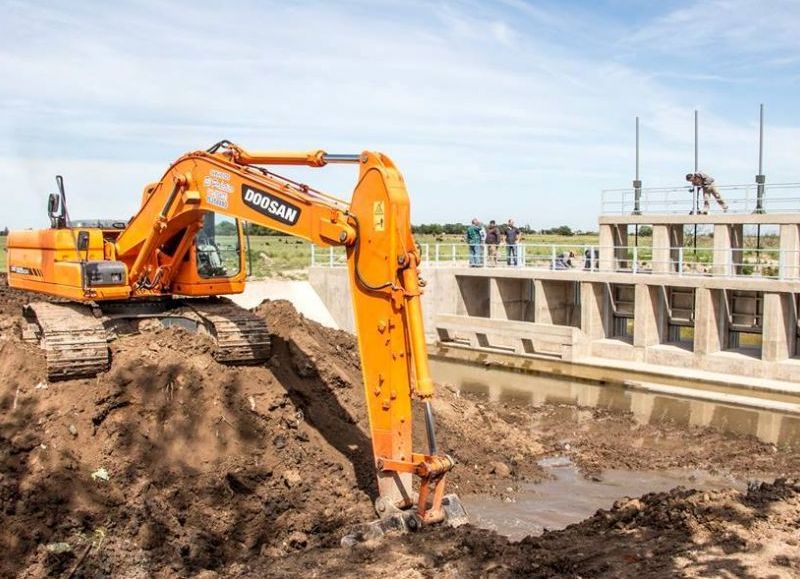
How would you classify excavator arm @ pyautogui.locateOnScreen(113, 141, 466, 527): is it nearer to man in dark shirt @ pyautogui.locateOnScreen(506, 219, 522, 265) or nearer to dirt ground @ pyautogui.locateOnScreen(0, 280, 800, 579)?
dirt ground @ pyautogui.locateOnScreen(0, 280, 800, 579)

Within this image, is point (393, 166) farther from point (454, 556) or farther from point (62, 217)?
point (62, 217)

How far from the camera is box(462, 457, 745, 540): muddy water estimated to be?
9.71 metres

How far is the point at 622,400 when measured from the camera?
17531mm

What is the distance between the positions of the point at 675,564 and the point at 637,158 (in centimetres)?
1975

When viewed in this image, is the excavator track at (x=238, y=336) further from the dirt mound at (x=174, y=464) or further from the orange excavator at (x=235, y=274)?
the dirt mound at (x=174, y=464)

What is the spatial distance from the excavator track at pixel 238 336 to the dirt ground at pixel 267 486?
0.24 m

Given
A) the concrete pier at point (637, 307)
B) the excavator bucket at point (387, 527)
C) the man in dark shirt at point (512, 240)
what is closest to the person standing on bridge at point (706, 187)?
the concrete pier at point (637, 307)

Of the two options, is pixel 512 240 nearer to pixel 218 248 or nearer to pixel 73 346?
pixel 218 248

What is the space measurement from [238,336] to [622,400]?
392 inches

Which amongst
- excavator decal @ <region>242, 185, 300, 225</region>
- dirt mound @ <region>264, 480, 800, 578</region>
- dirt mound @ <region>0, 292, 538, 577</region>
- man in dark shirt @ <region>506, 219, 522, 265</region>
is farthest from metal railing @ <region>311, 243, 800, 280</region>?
excavator decal @ <region>242, 185, 300, 225</region>

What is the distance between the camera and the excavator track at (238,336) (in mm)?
10758

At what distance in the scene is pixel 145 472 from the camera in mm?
9047

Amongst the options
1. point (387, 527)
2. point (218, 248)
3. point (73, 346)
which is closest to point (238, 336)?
point (218, 248)

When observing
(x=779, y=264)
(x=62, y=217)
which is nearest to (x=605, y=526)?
(x=62, y=217)
